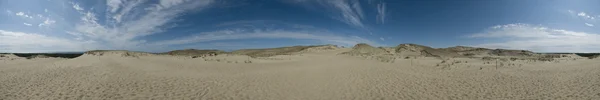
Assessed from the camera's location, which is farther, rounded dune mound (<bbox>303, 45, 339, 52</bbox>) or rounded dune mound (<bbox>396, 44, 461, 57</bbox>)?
rounded dune mound (<bbox>303, 45, 339, 52</bbox>)

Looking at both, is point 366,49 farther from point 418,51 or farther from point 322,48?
point 322,48

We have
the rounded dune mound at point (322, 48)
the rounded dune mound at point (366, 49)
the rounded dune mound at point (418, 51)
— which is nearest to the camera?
the rounded dune mound at point (418, 51)

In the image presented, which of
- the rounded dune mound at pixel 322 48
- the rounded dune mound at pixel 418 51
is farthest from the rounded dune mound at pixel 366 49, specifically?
the rounded dune mound at pixel 322 48

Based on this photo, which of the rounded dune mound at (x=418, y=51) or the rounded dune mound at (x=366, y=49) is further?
the rounded dune mound at (x=366, y=49)

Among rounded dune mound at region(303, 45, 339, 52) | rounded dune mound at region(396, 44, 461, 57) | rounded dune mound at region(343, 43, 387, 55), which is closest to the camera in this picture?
rounded dune mound at region(396, 44, 461, 57)

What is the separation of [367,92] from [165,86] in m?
8.97

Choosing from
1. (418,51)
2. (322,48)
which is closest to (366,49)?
(418,51)

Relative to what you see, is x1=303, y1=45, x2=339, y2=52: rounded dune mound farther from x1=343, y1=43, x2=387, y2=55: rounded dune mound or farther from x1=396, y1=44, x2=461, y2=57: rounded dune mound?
x1=396, y1=44, x2=461, y2=57: rounded dune mound

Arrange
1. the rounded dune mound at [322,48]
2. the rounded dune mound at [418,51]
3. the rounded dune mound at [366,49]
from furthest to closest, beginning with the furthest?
the rounded dune mound at [322,48] < the rounded dune mound at [366,49] < the rounded dune mound at [418,51]

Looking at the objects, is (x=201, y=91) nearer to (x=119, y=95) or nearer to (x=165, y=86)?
(x=165, y=86)

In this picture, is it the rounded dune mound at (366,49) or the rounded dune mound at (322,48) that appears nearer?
the rounded dune mound at (366,49)

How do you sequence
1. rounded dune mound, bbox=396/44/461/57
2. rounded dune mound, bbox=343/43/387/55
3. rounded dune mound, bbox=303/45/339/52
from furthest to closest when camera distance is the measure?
rounded dune mound, bbox=303/45/339/52
rounded dune mound, bbox=343/43/387/55
rounded dune mound, bbox=396/44/461/57

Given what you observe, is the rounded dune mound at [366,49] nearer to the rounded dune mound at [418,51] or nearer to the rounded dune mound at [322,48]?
the rounded dune mound at [418,51]

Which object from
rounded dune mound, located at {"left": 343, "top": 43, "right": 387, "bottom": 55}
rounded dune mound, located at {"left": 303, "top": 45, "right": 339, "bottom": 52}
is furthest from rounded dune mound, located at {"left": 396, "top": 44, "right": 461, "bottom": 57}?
rounded dune mound, located at {"left": 303, "top": 45, "right": 339, "bottom": 52}
